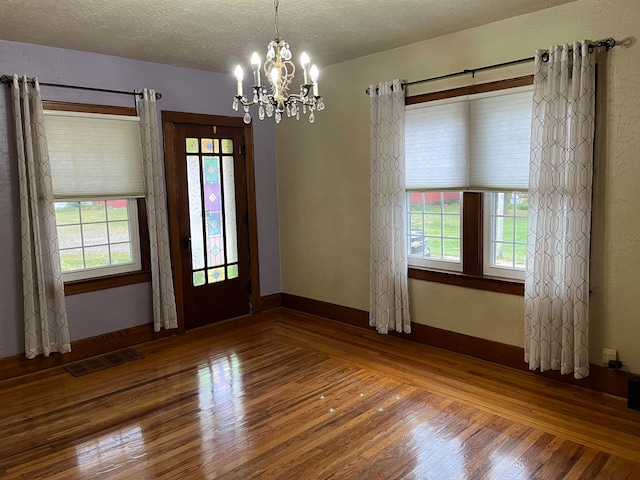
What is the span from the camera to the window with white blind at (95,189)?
425cm

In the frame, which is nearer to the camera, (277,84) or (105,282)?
(277,84)

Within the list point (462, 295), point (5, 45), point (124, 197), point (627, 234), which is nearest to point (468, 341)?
point (462, 295)

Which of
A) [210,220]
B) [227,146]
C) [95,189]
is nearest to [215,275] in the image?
[210,220]

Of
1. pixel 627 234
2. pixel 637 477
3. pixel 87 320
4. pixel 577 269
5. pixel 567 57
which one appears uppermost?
pixel 567 57

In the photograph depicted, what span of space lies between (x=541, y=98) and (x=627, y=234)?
1099 mm

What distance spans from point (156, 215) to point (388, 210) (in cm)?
222

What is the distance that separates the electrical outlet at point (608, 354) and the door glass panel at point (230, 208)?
3691 millimetres

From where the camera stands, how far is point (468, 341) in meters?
4.28

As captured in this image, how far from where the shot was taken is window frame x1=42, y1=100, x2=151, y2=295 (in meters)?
4.31

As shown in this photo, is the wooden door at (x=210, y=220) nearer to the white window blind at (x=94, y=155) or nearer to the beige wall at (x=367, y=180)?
the white window blind at (x=94, y=155)

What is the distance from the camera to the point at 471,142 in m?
4.02

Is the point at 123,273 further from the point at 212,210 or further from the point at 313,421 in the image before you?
the point at 313,421

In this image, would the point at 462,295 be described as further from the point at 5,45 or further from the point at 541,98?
the point at 5,45

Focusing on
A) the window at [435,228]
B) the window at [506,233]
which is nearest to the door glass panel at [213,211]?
the window at [435,228]
